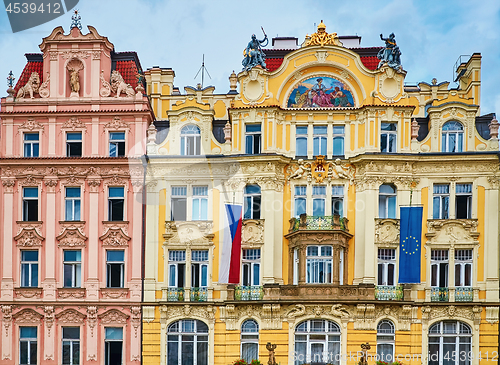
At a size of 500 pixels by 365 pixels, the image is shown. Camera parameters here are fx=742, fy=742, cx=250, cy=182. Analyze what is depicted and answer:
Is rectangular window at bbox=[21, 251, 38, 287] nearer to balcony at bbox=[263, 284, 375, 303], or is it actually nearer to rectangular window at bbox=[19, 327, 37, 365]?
rectangular window at bbox=[19, 327, 37, 365]

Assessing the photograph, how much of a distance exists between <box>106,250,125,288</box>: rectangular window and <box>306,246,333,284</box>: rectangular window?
34.7ft

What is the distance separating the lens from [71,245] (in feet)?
139

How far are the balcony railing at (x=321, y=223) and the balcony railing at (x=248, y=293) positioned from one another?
391 cm

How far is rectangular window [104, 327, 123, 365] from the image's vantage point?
1639 inches

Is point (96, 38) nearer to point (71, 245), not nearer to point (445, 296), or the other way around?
point (71, 245)

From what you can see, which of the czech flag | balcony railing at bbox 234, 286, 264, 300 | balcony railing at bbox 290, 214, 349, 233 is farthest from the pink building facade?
balcony railing at bbox 290, 214, 349, 233

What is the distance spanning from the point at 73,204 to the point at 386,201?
1800 centimetres

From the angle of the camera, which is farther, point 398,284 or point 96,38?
point 96,38

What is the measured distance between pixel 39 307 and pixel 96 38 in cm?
1604

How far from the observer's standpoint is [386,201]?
42.1 metres

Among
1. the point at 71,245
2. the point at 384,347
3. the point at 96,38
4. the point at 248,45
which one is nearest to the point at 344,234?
the point at 384,347

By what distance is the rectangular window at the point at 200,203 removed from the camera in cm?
4294

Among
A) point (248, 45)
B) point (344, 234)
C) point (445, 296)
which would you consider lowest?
point (445, 296)

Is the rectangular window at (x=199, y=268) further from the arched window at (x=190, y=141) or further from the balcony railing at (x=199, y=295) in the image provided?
the arched window at (x=190, y=141)
